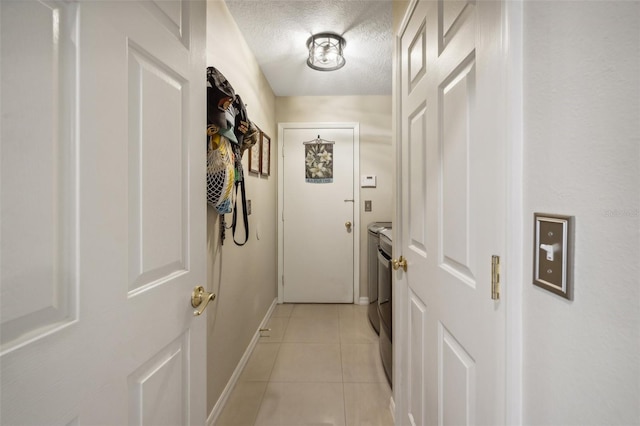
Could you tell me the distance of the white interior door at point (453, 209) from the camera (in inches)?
25.1

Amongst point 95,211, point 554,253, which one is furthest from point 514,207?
point 95,211

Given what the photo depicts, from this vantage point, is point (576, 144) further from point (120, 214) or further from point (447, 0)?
point (120, 214)

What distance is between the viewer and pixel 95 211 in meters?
0.53

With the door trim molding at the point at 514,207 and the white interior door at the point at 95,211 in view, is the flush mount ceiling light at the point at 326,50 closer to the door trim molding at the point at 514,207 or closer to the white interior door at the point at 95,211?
the white interior door at the point at 95,211

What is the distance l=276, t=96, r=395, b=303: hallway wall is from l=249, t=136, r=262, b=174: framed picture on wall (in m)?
0.97

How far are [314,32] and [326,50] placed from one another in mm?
164

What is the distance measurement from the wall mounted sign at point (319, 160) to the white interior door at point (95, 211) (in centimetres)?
257

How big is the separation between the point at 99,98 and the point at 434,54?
964mm

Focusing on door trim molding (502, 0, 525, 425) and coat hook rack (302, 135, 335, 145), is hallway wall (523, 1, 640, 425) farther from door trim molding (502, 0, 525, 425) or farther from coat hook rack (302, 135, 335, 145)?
coat hook rack (302, 135, 335, 145)

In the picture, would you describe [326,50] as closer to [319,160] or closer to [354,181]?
[319,160]

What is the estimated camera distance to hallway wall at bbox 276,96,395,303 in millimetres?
3367

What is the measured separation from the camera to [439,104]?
952mm

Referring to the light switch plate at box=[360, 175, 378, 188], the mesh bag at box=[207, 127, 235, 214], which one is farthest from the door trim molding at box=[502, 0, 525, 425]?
the light switch plate at box=[360, 175, 378, 188]

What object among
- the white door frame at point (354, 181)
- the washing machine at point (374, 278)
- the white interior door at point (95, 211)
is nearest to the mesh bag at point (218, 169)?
the white interior door at point (95, 211)
